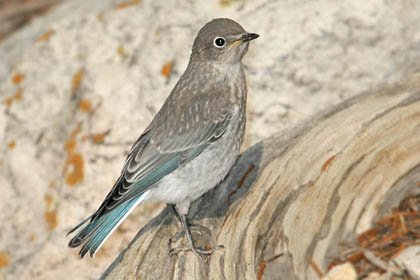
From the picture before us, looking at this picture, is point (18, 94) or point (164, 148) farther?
point (18, 94)

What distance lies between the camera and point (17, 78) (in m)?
7.04

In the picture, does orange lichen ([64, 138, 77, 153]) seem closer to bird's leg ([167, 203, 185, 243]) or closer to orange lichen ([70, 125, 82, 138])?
orange lichen ([70, 125, 82, 138])

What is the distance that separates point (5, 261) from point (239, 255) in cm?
293

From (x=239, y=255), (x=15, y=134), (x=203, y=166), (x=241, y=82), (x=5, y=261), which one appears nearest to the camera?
(x=239, y=255)

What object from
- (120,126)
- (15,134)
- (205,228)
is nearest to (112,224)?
(205,228)

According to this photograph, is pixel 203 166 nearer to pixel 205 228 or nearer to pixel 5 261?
pixel 205 228

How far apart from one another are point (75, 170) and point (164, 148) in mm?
1727

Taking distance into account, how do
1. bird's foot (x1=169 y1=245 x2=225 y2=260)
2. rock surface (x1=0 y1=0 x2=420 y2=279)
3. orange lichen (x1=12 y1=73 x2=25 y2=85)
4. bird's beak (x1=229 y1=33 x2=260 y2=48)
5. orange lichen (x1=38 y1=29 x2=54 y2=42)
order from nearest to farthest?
bird's foot (x1=169 y1=245 x2=225 y2=260) → bird's beak (x1=229 y1=33 x2=260 y2=48) → rock surface (x1=0 y1=0 x2=420 y2=279) → orange lichen (x1=12 y1=73 x2=25 y2=85) → orange lichen (x1=38 y1=29 x2=54 y2=42)

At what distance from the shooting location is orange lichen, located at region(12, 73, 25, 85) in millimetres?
7012

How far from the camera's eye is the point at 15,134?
670 centimetres

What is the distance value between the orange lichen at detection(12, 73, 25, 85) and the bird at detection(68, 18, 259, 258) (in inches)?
97.6

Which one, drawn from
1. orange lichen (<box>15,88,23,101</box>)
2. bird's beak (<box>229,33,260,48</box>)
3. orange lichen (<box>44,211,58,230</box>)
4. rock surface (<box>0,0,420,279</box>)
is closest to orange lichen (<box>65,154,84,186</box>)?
rock surface (<box>0,0,420,279</box>)

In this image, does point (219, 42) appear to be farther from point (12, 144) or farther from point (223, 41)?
point (12, 144)

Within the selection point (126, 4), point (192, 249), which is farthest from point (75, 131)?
point (192, 249)
